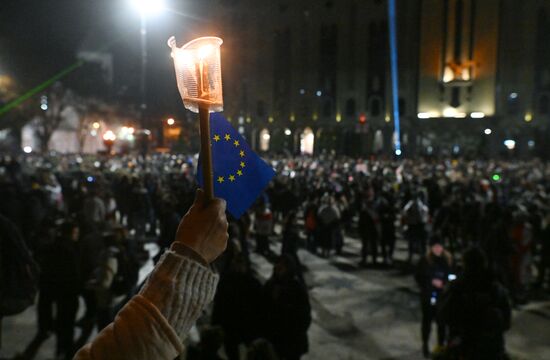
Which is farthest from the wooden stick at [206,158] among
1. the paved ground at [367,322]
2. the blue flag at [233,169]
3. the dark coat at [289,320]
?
the paved ground at [367,322]

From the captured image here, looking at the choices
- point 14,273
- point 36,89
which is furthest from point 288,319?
point 36,89

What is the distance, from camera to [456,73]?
52.8m

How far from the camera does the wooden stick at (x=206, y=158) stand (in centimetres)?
140

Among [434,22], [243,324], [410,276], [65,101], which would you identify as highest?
[434,22]

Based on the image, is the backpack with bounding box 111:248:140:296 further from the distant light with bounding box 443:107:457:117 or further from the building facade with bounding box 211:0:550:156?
the distant light with bounding box 443:107:457:117

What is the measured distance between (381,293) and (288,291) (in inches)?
182

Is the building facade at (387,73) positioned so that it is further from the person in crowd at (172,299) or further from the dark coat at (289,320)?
the person in crowd at (172,299)

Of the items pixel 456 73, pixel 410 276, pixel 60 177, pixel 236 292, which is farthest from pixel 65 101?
pixel 236 292

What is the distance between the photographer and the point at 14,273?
3.15m

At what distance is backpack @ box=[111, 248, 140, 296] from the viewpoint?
20.0 feet

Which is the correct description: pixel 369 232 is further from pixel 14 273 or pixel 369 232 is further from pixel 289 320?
pixel 14 273

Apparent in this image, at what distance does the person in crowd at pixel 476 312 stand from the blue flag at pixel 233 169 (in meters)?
2.96

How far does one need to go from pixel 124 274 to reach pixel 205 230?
518 centimetres

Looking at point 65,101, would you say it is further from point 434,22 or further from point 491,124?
point 491,124
